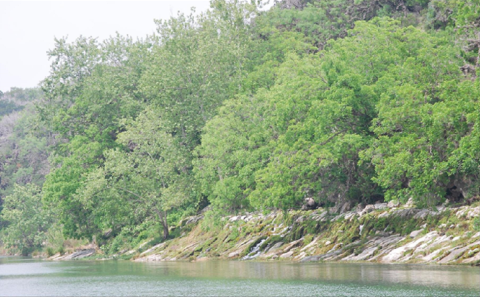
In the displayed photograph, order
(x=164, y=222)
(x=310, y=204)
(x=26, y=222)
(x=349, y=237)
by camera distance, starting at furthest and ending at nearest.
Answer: (x=26, y=222) → (x=164, y=222) → (x=310, y=204) → (x=349, y=237)

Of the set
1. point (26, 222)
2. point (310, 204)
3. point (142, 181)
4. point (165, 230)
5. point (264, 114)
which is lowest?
point (165, 230)

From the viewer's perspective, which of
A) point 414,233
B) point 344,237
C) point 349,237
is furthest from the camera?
point 344,237

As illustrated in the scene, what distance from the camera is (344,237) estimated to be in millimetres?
40938

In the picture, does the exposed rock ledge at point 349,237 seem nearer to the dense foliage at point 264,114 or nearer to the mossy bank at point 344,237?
the mossy bank at point 344,237

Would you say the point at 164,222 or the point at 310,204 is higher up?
the point at 310,204

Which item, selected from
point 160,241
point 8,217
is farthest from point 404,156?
Answer: point 8,217

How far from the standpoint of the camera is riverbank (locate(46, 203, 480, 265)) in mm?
32906

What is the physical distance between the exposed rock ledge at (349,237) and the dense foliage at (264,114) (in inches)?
58.7

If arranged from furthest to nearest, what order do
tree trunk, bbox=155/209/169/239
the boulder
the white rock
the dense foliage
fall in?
tree trunk, bbox=155/209/169/239 → the boulder → the dense foliage → the white rock

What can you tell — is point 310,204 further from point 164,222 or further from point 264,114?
point 164,222

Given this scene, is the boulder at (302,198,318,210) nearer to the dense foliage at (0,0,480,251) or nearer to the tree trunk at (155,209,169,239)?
the dense foliage at (0,0,480,251)

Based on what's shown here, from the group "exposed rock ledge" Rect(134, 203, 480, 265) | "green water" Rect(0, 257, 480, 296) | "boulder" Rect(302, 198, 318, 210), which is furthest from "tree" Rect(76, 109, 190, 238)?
"green water" Rect(0, 257, 480, 296)

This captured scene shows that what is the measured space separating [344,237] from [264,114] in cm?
1455

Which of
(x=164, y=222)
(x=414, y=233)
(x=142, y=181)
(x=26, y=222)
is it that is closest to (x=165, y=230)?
(x=164, y=222)
